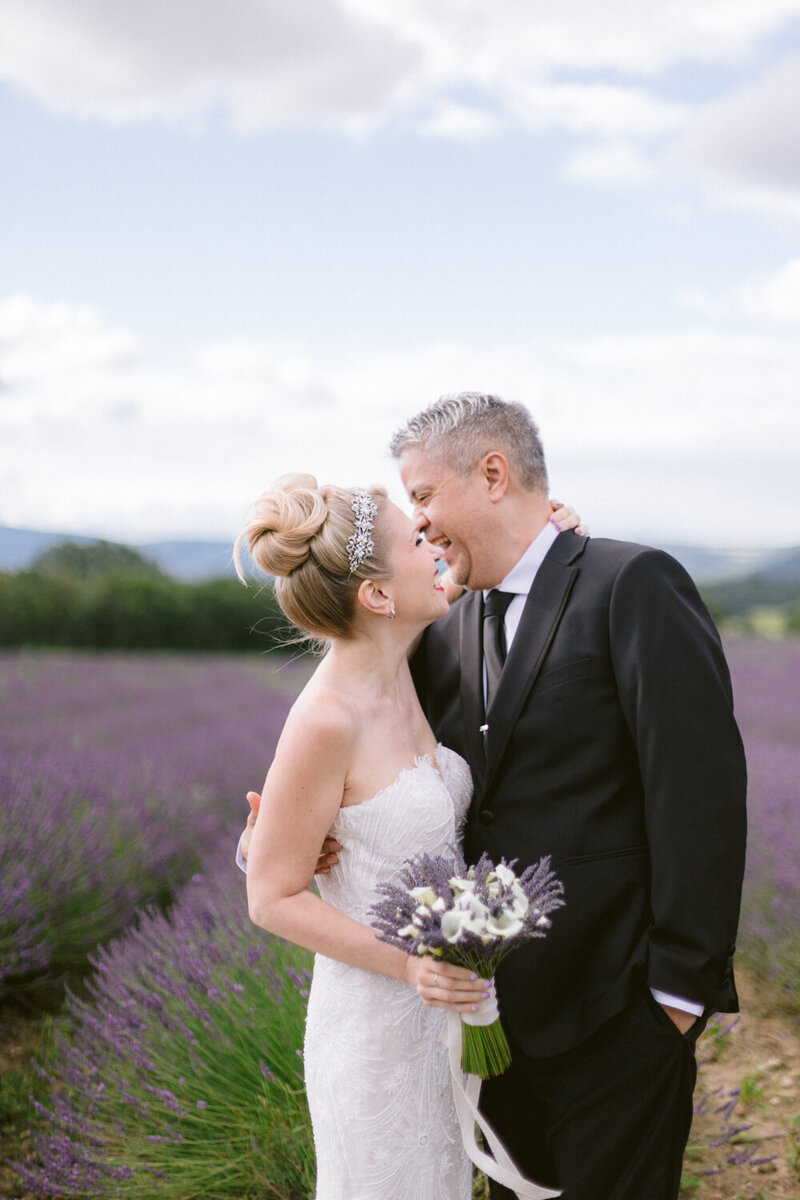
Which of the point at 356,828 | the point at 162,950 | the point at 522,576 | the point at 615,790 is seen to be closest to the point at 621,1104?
the point at 615,790

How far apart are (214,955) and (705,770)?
1975 mm

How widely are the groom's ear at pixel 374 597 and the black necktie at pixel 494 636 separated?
286mm

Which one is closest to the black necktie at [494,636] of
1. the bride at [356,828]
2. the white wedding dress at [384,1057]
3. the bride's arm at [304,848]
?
the bride at [356,828]

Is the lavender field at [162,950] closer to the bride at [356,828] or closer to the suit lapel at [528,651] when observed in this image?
the bride at [356,828]

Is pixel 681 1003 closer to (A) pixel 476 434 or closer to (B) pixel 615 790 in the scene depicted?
(B) pixel 615 790

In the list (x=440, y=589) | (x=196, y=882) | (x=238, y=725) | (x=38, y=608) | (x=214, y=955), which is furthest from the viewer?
(x=38, y=608)

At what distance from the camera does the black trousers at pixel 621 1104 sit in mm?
2020

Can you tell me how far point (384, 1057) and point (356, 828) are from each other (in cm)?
47

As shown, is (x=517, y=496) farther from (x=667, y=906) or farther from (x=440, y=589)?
(x=667, y=906)

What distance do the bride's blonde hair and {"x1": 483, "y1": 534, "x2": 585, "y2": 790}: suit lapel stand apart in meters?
0.33

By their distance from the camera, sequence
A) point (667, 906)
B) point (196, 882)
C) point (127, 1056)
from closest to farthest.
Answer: point (667, 906) → point (127, 1056) → point (196, 882)

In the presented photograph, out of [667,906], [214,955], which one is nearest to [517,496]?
[667,906]

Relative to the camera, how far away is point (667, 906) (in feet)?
6.37

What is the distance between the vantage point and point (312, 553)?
2.09 meters
